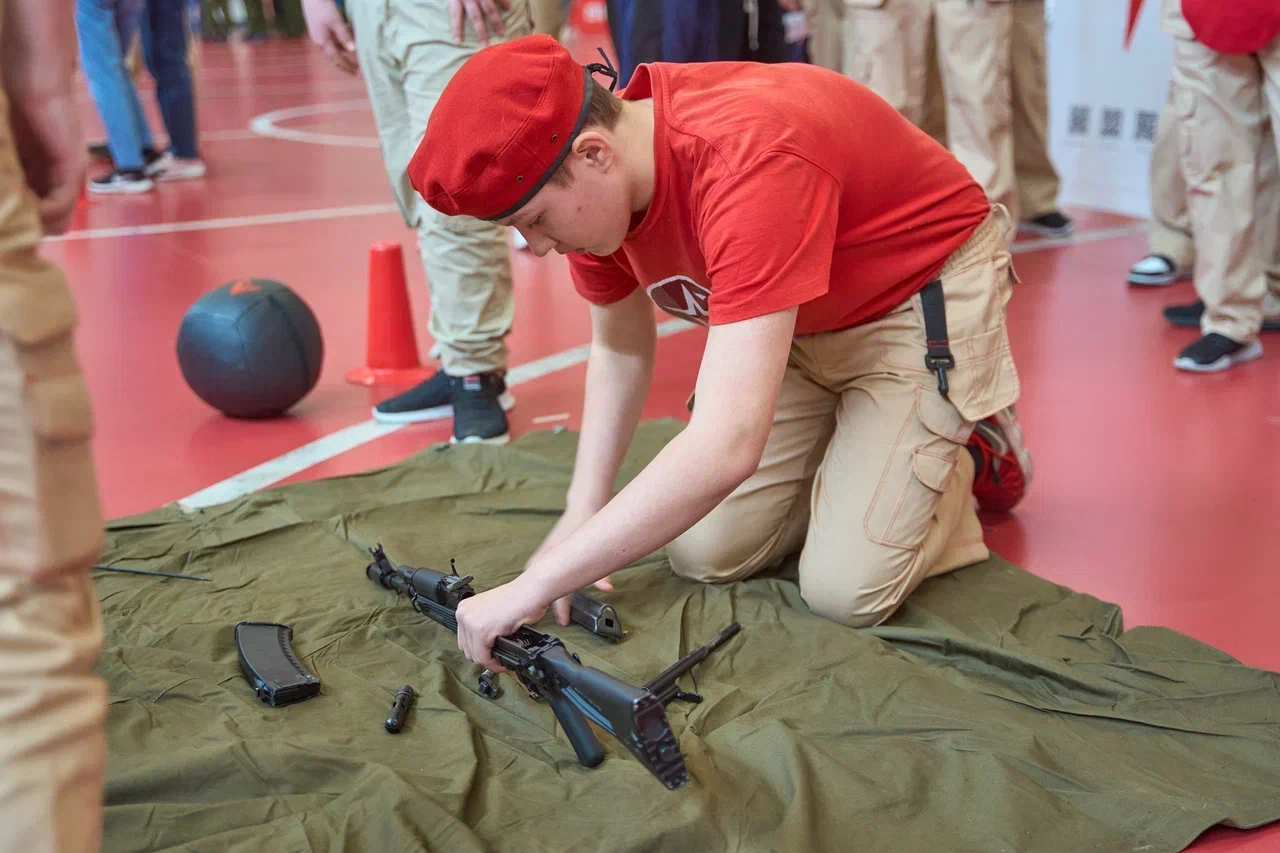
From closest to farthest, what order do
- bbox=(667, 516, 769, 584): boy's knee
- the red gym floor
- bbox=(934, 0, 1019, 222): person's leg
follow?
bbox=(667, 516, 769, 584): boy's knee < the red gym floor < bbox=(934, 0, 1019, 222): person's leg

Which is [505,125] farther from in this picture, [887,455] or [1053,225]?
[1053,225]

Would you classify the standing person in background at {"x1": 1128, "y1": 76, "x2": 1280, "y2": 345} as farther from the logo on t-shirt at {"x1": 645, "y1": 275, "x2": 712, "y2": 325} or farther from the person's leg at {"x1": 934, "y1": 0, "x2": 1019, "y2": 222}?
the logo on t-shirt at {"x1": 645, "y1": 275, "x2": 712, "y2": 325}

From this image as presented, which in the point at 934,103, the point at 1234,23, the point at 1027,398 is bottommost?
the point at 1027,398

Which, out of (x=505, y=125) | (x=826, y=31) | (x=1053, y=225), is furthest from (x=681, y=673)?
(x=826, y=31)

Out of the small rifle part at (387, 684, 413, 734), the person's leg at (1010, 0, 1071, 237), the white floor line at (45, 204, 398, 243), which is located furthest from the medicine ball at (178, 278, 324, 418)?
the person's leg at (1010, 0, 1071, 237)

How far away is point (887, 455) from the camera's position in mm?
2410

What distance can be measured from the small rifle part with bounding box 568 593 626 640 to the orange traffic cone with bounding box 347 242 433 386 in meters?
1.85

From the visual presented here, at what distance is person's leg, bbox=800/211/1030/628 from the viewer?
236 centimetres

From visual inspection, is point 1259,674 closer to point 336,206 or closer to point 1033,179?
point 1033,179

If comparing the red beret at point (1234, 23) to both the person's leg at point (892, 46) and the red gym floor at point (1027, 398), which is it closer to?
the red gym floor at point (1027, 398)

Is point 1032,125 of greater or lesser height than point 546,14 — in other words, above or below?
below

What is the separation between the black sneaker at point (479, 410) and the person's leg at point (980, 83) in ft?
7.45

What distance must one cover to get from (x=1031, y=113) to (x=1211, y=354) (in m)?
2.08

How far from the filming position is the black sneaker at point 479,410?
11.3ft
